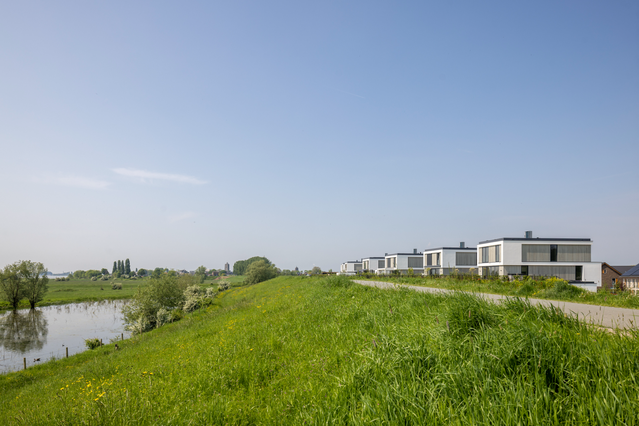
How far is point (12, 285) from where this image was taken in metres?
59.9

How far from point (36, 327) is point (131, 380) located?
175ft

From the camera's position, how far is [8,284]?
5966 centimetres

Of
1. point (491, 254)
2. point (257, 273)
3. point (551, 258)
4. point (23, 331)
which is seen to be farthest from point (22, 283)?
point (551, 258)

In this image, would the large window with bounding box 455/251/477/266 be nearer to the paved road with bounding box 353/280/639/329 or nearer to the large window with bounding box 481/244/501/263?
the large window with bounding box 481/244/501/263

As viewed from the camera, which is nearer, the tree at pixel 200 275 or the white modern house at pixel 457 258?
the white modern house at pixel 457 258

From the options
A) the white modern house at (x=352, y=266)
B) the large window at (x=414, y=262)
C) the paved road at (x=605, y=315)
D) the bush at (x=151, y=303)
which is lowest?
the white modern house at (x=352, y=266)

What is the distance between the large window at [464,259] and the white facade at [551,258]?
19624 mm

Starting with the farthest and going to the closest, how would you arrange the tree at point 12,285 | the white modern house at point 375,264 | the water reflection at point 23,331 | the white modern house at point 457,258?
the white modern house at point 375,264
the white modern house at point 457,258
the tree at point 12,285
the water reflection at point 23,331

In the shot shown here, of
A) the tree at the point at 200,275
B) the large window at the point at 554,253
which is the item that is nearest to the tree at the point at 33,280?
the tree at the point at 200,275

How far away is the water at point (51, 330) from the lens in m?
31.2

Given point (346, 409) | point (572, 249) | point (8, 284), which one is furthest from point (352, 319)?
point (8, 284)

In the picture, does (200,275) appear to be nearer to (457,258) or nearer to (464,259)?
(457,258)

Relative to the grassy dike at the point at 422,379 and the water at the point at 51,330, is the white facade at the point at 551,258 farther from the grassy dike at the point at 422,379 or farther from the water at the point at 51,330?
the water at the point at 51,330

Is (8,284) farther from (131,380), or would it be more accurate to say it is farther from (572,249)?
(572,249)
